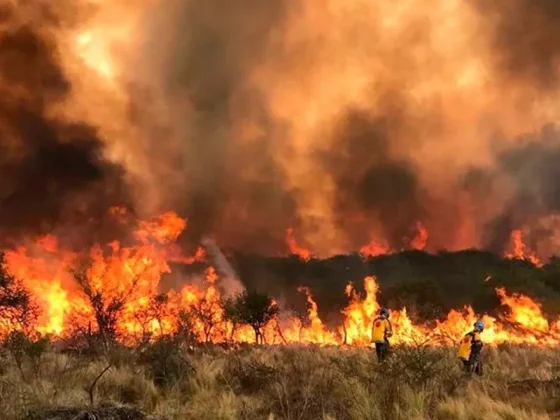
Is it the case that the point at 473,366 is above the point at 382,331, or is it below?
below

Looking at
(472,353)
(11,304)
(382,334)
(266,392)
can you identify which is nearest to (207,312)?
(11,304)

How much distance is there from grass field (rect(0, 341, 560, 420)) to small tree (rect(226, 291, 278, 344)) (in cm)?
2946

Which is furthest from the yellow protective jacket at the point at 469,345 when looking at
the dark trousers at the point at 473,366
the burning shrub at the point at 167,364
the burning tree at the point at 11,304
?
the burning tree at the point at 11,304

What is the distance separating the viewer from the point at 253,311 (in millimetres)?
45812

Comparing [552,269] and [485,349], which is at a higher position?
[552,269]

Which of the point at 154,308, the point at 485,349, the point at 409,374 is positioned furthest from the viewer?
the point at 154,308

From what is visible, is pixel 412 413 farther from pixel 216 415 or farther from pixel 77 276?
pixel 77 276

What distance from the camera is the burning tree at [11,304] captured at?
76.6 feet

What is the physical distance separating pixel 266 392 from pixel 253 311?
34155mm

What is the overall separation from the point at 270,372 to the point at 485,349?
641 inches

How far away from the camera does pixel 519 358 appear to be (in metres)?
22.2

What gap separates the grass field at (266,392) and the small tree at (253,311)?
29464 mm

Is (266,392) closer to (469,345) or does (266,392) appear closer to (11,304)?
(469,345)

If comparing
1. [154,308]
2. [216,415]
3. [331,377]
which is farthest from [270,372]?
[154,308]
